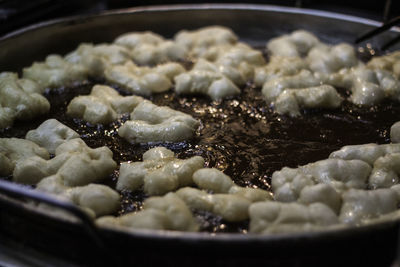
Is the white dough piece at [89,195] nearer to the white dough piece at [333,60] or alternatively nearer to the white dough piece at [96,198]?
the white dough piece at [96,198]

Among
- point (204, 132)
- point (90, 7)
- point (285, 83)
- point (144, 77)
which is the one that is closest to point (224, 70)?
point (285, 83)

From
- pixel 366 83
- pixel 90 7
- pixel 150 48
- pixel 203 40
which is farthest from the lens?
pixel 90 7

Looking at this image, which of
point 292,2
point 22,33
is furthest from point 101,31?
point 292,2

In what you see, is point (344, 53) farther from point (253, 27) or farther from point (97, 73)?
point (97, 73)

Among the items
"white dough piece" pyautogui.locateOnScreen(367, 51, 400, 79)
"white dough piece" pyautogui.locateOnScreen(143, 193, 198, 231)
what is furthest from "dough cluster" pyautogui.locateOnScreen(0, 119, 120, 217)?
"white dough piece" pyautogui.locateOnScreen(367, 51, 400, 79)

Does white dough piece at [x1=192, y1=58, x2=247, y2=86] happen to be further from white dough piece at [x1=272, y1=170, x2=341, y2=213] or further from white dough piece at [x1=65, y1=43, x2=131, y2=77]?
white dough piece at [x1=272, y1=170, x2=341, y2=213]

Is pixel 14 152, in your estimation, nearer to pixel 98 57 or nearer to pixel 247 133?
pixel 98 57

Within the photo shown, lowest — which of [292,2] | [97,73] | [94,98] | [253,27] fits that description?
[94,98]
